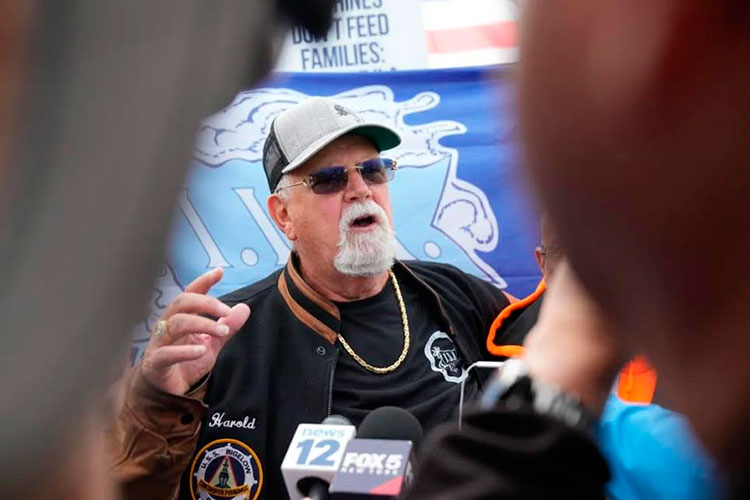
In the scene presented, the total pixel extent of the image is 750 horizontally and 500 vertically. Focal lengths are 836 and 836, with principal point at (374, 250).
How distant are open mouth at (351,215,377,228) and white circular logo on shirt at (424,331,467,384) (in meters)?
0.49

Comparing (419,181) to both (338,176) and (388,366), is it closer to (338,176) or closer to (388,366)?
(338,176)

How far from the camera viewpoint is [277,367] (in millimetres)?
2561

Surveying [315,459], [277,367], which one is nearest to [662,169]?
[315,459]

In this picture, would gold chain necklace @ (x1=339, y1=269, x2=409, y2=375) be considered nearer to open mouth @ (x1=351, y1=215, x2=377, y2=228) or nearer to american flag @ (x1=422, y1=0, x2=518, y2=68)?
open mouth @ (x1=351, y1=215, x2=377, y2=228)

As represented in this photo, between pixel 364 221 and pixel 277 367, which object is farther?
pixel 364 221

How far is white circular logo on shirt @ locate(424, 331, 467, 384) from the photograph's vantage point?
2652 millimetres

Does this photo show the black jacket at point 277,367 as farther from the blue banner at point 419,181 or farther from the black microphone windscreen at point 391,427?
the black microphone windscreen at point 391,427

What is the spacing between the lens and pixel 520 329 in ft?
8.08

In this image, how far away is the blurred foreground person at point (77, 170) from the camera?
0.90 ft

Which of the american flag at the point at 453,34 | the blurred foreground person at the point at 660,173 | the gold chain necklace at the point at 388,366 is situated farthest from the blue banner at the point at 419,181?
the blurred foreground person at the point at 660,173

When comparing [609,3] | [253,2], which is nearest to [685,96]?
[609,3]

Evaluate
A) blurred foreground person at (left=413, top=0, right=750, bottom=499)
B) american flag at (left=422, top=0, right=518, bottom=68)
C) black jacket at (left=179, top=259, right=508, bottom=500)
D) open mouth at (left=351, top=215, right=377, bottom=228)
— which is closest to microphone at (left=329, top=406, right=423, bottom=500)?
blurred foreground person at (left=413, top=0, right=750, bottom=499)

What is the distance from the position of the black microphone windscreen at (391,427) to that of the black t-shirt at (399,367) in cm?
93

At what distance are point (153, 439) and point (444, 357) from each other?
97 centimetres
